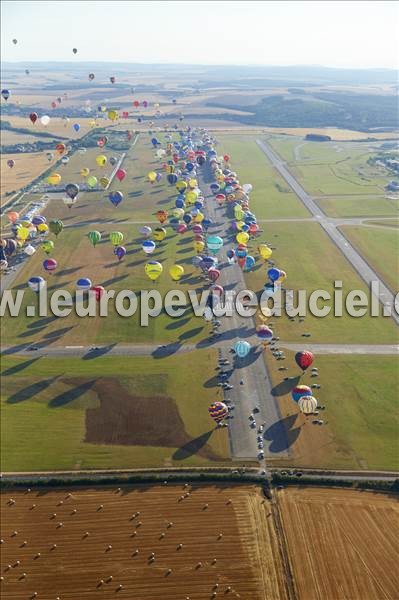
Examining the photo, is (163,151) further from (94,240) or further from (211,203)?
(94,240)

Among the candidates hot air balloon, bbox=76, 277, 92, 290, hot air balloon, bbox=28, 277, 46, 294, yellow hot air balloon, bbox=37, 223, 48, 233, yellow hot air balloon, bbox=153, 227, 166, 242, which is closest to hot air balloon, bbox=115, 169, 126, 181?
yellow hot air balloon, bbox=37, 223, 48, 233

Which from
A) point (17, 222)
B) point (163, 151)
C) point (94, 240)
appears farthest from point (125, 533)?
point (163, 151)

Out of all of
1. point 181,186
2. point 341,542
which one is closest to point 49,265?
point 181,186

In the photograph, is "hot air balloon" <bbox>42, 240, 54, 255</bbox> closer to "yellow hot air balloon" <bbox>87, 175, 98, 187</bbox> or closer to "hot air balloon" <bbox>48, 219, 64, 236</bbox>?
"hot air balloon" <bbox>48, 219, 64, 236</bbox>

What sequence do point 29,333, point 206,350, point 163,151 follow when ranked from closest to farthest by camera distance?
point 206,350 → point 29,333 → point 163,151

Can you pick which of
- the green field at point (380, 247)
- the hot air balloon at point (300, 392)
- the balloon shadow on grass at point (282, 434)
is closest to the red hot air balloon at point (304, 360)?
the hot air balloon at point (300, 392)

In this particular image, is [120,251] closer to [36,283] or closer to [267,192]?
[36,283]
